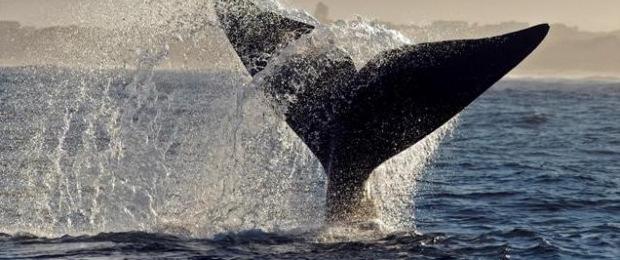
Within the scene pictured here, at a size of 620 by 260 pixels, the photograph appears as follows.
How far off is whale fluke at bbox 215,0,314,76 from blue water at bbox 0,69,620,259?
1767 mm

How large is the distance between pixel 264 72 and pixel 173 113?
27040mm

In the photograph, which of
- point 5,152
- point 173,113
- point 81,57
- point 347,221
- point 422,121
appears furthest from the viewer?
point 173,113

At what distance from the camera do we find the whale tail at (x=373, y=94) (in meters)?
7.72

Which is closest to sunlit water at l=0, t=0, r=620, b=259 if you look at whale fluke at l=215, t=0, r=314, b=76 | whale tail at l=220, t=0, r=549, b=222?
whale fluke at l=215, t=0, r=314, b=76

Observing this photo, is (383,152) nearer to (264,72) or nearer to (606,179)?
(264,72)

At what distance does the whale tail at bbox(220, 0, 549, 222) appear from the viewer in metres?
7.72

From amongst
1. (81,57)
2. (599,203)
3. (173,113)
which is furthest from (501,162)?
(173,113)

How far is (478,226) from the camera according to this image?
1158cm

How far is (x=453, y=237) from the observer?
1049 centimetres

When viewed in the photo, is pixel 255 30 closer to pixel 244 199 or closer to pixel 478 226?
pixel 244 199

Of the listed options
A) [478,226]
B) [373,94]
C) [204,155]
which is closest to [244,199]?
[204,155]

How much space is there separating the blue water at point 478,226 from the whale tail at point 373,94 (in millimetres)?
663

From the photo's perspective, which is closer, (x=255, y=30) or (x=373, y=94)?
(x=373, y=94)

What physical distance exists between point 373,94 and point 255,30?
1.40m
